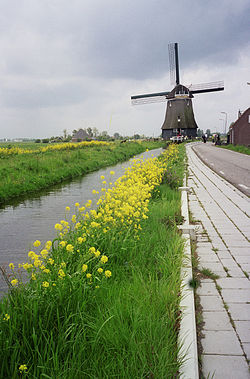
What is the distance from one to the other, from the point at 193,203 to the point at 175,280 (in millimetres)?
4699

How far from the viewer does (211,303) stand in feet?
10.4

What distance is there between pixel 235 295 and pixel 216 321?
21.3 inches

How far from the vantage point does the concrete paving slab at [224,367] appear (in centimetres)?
226

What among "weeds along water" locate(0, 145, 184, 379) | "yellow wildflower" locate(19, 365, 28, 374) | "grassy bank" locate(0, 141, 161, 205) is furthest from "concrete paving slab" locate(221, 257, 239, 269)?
"grassy bank" locate(0, 141, 161, 205)

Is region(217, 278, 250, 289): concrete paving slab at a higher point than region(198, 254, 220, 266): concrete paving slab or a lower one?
lower

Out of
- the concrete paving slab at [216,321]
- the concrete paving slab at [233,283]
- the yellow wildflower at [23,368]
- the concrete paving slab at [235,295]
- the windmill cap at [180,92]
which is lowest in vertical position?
the concrete paving slab at [216,321]

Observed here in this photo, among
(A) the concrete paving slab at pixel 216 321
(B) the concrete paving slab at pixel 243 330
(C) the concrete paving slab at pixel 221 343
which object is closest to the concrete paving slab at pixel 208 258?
(A) the concrete paving slab at pixel 216 321

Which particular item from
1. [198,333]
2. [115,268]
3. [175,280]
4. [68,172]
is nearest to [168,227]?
[115,268]

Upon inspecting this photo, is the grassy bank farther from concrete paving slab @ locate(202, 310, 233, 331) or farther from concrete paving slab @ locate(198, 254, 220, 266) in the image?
concrete paving slab @ locate(202, 310, 233, 331)

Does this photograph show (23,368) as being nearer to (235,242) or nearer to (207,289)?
(207,289)

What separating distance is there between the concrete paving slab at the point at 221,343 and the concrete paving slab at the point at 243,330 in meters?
0.06

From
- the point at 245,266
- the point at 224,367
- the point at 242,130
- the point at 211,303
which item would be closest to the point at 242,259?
the point at 245,266

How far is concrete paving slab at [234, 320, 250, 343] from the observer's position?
266cm

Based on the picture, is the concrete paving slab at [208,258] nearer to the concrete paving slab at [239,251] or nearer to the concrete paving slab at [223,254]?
the concrete paving slab at [223,254]
